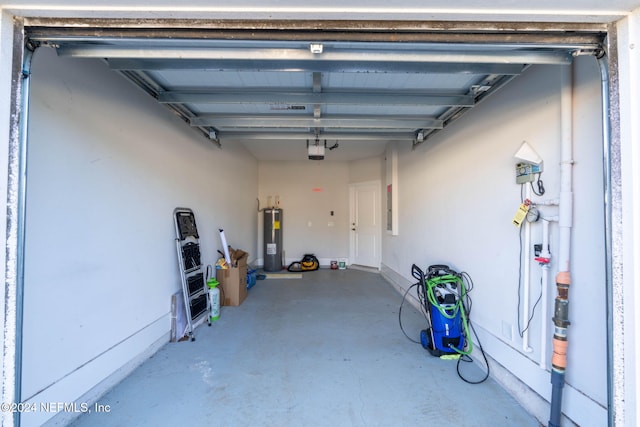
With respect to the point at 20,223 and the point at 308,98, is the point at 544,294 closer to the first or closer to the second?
the point at 308,98

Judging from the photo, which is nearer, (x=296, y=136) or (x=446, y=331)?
(x=446, y=331)

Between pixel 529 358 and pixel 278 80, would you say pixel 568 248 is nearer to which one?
pixel 529 358

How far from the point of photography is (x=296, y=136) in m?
3.46

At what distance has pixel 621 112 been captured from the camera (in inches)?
39.6

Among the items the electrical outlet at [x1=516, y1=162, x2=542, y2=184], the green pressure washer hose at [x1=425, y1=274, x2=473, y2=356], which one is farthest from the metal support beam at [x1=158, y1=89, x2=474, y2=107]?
the green pressure washer hose at [x1=425, y1=274, x2=473, y2=356]

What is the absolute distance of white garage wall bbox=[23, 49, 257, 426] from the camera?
1497 millimetres

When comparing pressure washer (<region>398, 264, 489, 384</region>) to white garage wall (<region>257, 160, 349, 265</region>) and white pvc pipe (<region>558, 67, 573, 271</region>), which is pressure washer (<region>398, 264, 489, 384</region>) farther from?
white garage wall (<region>257, 160, 349, 265</region>)

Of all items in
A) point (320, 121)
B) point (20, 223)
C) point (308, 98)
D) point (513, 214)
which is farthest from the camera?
point (320, 121)

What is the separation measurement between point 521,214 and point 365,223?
448cm

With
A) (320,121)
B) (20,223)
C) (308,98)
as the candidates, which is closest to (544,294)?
(308,98)

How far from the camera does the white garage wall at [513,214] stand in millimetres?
1412

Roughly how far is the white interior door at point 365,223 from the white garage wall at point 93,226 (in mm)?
4208

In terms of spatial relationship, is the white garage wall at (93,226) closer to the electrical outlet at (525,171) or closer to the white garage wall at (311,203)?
the electrical outlet at (525,171)

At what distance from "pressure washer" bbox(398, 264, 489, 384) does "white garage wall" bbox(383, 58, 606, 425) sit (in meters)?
0.12
